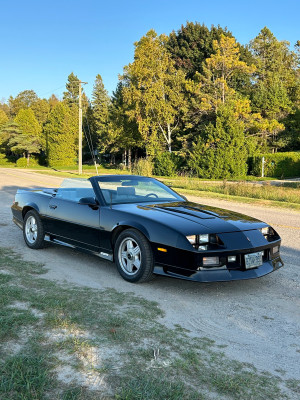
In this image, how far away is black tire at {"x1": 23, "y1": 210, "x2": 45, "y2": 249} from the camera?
6.30 m

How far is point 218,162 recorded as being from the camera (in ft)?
109

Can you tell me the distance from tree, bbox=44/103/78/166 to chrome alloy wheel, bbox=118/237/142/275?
181 ft

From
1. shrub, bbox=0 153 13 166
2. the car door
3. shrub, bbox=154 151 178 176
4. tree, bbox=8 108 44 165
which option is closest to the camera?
the car door

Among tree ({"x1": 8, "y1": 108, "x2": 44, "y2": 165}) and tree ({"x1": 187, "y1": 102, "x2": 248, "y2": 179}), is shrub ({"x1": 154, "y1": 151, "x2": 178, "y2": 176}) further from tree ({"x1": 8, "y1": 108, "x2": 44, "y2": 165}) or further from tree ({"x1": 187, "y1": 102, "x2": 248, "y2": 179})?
tree ({"x1": 8, "y1": 108, "x2": 44, "y2": 165})

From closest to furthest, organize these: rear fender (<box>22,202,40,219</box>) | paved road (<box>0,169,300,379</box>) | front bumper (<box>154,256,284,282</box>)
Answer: paved road (<box>0,169,300,379</box>), front bumper (<box>154,256,284,282</box>), rear fender (<box>22,202,40,219</box>)

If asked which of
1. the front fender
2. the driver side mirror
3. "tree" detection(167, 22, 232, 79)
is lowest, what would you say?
the front fender

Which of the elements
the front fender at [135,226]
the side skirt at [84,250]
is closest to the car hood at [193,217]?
the front fender at [135,226]

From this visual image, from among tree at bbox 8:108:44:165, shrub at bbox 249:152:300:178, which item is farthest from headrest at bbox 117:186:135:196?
tree at bbox 8:108:44:165

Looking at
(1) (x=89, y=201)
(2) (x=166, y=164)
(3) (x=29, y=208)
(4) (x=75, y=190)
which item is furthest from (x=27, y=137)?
(1) (x=89, y=201)

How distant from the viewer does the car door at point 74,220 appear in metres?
5.34

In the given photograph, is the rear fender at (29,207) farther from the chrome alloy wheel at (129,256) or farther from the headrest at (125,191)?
the chrome alloy wheel at (129,256)

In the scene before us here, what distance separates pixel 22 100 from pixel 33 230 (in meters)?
101

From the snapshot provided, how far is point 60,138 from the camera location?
58.7 meters

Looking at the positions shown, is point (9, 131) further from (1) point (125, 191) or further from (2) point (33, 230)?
(1) point (125, 191)
